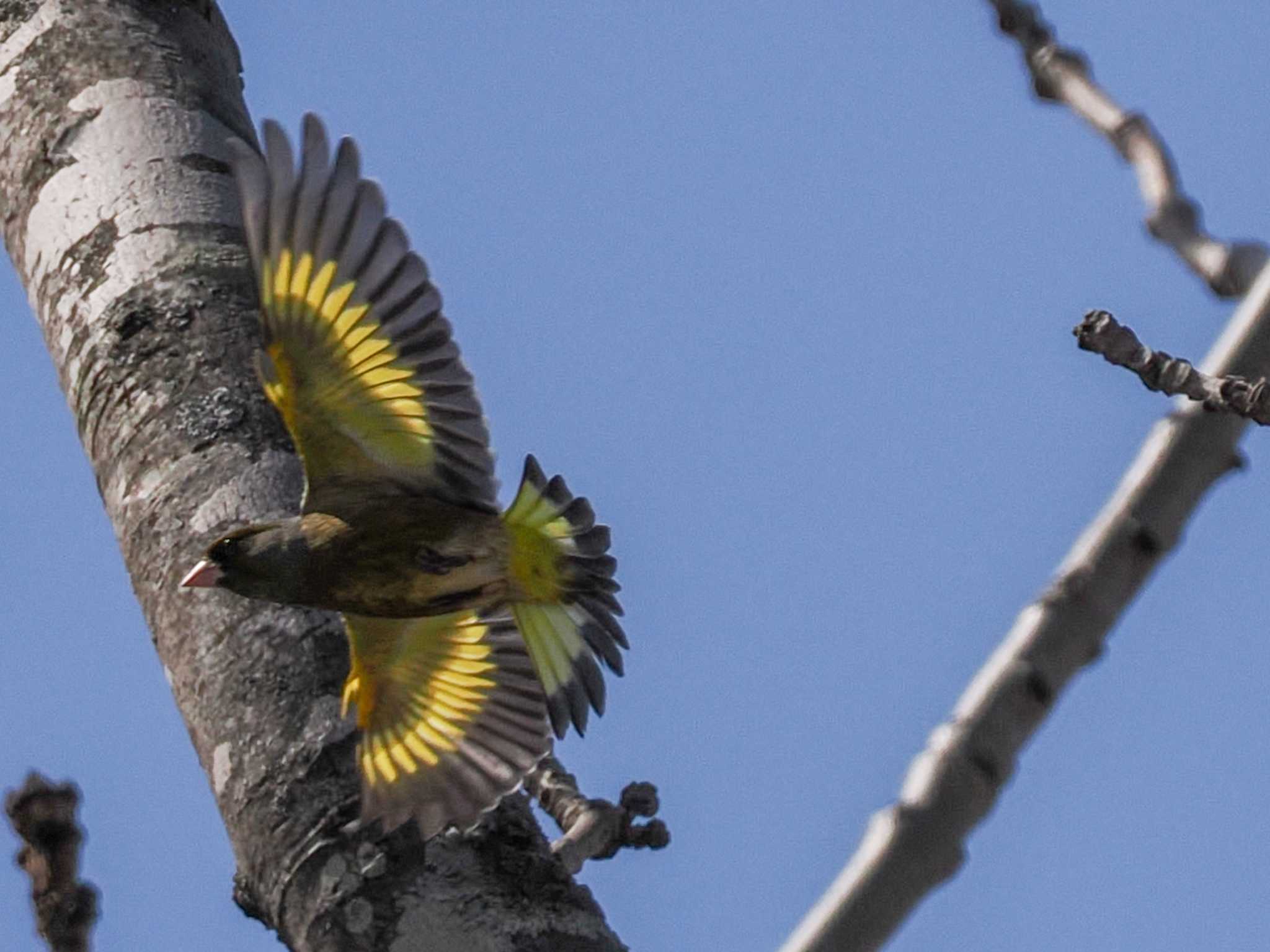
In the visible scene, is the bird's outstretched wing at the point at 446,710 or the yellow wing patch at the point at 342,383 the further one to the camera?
the yellow wing patch at the point at 342,383

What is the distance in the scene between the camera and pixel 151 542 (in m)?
2.78

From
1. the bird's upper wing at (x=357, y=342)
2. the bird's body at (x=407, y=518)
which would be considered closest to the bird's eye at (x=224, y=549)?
the bird's body at (x=407, y=518)

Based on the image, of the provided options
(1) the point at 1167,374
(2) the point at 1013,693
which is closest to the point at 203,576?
(1) the point at 1167,374

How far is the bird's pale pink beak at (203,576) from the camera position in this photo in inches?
106

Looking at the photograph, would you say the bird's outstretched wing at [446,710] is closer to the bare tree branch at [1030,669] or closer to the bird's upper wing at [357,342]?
the bird's upper wing at [357,342]

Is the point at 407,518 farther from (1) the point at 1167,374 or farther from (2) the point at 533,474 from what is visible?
(1) the point at 1167,374

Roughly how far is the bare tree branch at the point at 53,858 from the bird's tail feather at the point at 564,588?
1.96m

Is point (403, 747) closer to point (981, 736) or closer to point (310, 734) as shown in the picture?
point (310, 734)

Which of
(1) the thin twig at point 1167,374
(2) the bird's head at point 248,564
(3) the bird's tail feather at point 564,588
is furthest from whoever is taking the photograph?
(3) the bird's tail feather at point 564,588

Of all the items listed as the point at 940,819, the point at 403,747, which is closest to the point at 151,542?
the point at 403,747

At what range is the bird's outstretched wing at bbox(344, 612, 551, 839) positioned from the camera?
8.89 ft

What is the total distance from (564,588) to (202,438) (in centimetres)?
126

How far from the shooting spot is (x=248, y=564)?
278 cm

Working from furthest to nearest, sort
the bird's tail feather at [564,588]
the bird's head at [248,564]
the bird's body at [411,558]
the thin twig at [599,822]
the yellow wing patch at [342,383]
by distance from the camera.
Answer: the bird's tail feather at [564,588] → the bird's body at [411,558] → the yellow wing patch at [342,383] → the thin twig at [599,822] → the bird's head at [248,564]
